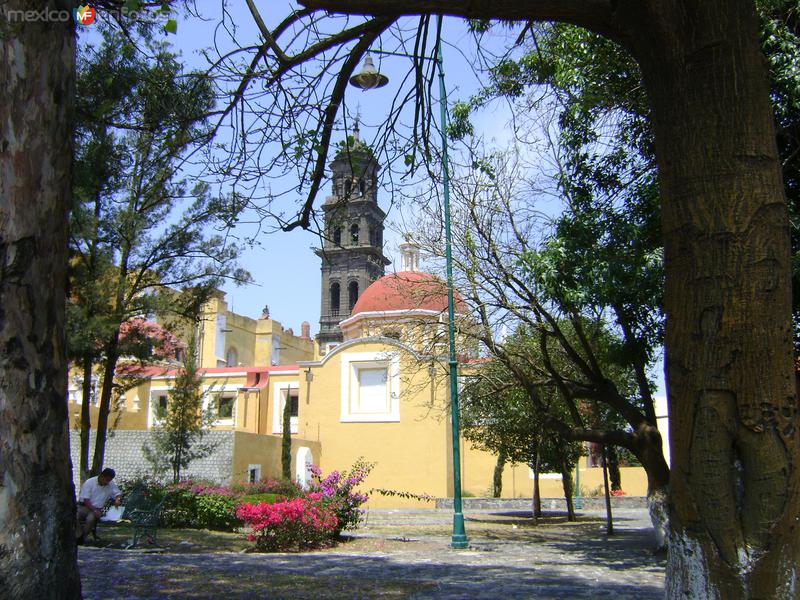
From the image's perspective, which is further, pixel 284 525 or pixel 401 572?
pixel 284 525

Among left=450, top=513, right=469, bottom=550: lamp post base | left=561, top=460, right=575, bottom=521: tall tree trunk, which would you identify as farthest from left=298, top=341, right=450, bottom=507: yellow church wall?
left=450, top=513, right=469, bottom=550: lamp post base

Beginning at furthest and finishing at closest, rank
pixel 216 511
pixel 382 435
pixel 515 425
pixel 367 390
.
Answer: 1. pixel 367 390
2. pixel 382 435
3. pixel 515 425
4. pixel 216 511

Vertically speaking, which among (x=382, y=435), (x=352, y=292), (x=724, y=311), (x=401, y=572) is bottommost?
(x=401, y=572)

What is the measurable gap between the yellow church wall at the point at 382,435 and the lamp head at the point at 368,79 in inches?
923

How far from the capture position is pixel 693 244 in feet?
10.8

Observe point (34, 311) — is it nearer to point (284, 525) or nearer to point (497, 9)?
point (497, 9)

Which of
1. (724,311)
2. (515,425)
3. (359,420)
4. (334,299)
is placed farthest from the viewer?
(334,299)

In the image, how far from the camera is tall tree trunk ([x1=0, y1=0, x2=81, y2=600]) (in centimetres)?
422

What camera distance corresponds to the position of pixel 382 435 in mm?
32281

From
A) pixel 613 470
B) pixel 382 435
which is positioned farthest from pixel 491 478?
pixel 613 470

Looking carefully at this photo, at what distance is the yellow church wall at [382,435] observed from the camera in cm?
3142

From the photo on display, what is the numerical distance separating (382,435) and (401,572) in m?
21.7

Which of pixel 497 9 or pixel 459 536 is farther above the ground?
pixel 497 9

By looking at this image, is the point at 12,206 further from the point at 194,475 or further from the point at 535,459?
the point at 194,475
